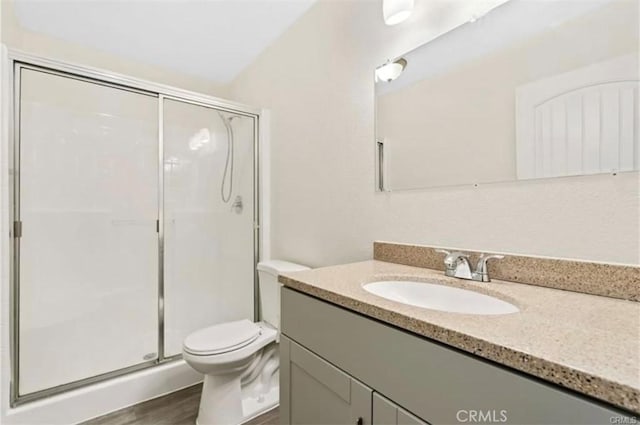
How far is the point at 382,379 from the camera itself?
677 millimetres

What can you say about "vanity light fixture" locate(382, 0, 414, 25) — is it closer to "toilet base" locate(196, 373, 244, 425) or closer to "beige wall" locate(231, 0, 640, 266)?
"beige wall" locate(231, 0, 640, 266)

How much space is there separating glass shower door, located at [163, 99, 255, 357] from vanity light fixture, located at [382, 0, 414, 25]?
1.28 meters

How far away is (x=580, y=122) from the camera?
811 mm

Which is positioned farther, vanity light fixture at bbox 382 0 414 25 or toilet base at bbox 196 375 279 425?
toilet base at bbox 196 375 279 425

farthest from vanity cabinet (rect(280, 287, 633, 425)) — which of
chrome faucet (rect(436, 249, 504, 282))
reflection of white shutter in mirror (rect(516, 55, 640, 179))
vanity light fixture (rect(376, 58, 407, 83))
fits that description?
vanity light fixture (rect(376, 58, 407, 83))

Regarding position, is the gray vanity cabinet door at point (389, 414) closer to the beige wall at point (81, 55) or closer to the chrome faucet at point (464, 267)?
the chrome faucet at point (464, 267)

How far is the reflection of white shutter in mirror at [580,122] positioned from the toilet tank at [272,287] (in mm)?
1236

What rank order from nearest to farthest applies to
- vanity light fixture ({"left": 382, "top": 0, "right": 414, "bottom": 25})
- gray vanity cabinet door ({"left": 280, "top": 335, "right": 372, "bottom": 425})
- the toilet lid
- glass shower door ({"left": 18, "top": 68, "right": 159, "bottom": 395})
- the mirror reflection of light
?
1. gray vanity cabinet door ({"left": 280, "top": 335, "right": 372, "bottom": 425})
2. vanity light fixture ({"left": 382, "top": 0, "right": 414, "bottom": 25})
3. the toilet lid
4. glass shower door ({"left": 18, "top": 68, "right": 159, "bottom": 395})
5. the mirror reflection of light

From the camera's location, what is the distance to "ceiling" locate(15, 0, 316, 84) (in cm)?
177

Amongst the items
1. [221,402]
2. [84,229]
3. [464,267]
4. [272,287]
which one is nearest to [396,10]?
[464,267]

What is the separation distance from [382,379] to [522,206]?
70cm

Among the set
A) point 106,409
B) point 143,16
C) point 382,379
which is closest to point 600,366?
point 382,379

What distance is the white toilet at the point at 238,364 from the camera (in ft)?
4.57

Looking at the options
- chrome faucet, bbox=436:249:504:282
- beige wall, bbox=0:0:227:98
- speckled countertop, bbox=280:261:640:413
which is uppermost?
beige wall, bbox=0:0:227:98
